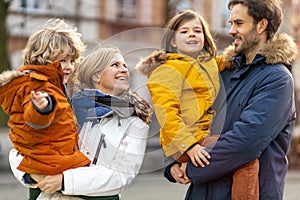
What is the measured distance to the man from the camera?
9.75 feet

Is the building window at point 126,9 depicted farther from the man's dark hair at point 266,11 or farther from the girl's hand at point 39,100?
the girl's hand at point 39,100

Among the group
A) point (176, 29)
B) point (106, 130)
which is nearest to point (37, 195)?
point (106, 130)

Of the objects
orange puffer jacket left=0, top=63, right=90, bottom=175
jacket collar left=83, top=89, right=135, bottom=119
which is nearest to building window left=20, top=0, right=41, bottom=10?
jacket collar left=83, top=89, right=135, bottom=119

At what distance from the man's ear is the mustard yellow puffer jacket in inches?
12.2

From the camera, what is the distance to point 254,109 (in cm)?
299

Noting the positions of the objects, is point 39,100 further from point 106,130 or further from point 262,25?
point 262,25

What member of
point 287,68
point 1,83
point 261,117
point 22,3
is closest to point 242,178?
point 261,117

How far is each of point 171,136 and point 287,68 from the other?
2.16 feet

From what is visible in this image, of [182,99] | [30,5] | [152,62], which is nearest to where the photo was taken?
[182,99]

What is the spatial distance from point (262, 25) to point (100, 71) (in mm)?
802

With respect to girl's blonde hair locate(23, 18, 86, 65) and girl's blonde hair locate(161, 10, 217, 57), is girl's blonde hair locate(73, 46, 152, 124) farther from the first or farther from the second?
girl's blonde hair locate(161, 10, 217, 57)

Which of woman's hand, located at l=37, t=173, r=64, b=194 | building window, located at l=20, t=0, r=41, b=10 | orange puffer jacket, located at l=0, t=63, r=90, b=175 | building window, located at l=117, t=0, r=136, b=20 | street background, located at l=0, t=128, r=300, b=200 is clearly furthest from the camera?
building window, located at l=117, t=0, r=136, b=20

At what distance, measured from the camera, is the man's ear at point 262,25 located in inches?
123

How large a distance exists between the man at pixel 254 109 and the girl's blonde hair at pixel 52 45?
2.46ft
